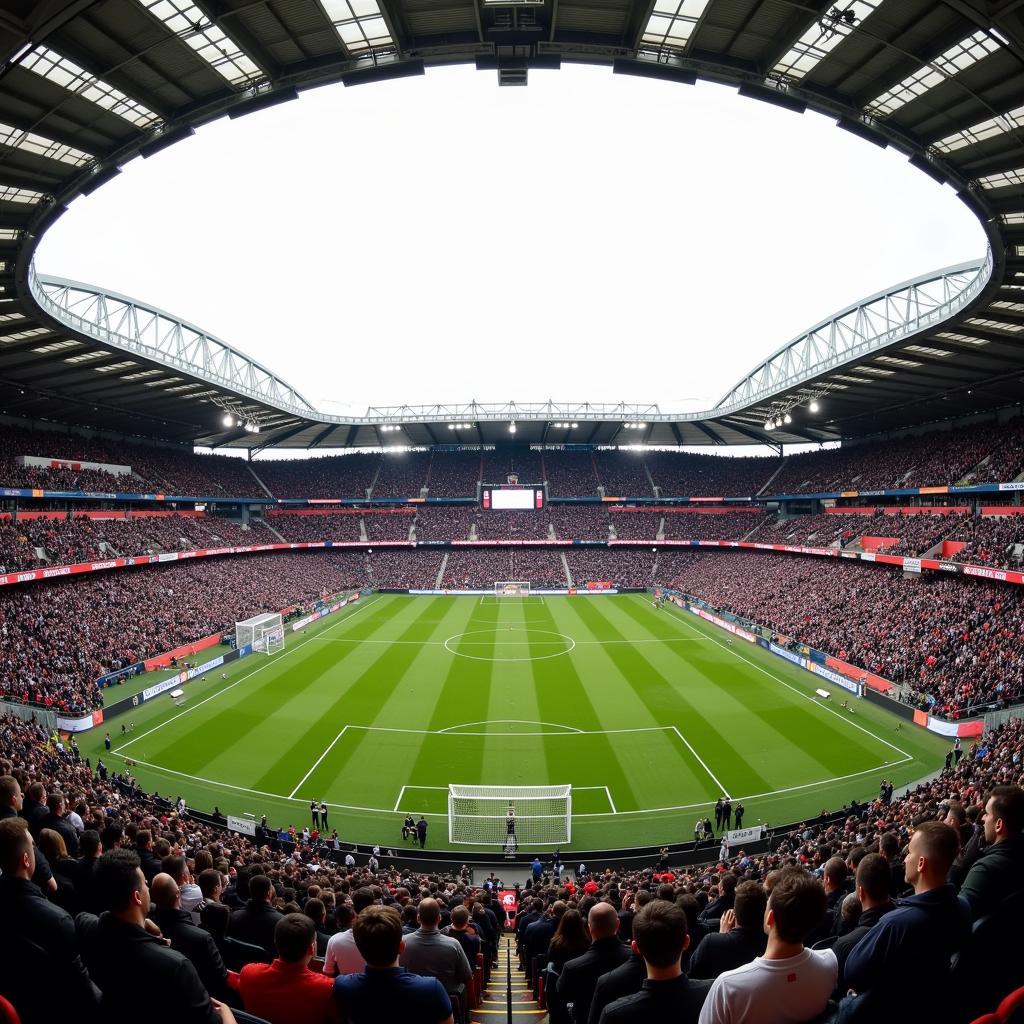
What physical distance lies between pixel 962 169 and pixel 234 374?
49367 millimetres

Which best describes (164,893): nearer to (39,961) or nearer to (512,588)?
(39,961)

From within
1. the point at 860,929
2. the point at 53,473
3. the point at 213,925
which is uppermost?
the point at 53,473

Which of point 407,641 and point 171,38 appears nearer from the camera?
point 171,38

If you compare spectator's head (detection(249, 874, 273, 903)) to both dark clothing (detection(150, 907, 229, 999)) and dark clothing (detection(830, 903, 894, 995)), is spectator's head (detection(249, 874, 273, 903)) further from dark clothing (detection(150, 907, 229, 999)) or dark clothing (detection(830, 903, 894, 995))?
dark clothing (detection(830, 903, 894, 995))

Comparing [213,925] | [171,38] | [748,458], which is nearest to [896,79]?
[171,38]

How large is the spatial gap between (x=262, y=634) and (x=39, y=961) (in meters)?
39.4

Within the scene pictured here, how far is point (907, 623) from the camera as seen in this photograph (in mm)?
32031

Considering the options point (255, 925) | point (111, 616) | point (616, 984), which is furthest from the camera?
point (111, 616)

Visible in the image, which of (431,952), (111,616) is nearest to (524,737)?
(431,952)

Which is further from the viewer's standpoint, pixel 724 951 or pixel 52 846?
pixel 52 846

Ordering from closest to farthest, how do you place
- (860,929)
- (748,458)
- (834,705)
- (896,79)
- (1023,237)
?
(860,929)
(896,79)
(1023,237)
(834,705)
(748,458)

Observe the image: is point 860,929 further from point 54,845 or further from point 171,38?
point 171,38

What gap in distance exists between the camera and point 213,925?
19.1ft

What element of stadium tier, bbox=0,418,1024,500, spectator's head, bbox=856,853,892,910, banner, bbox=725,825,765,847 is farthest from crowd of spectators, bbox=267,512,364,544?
spectator's head, bbox=856,853,892,910
